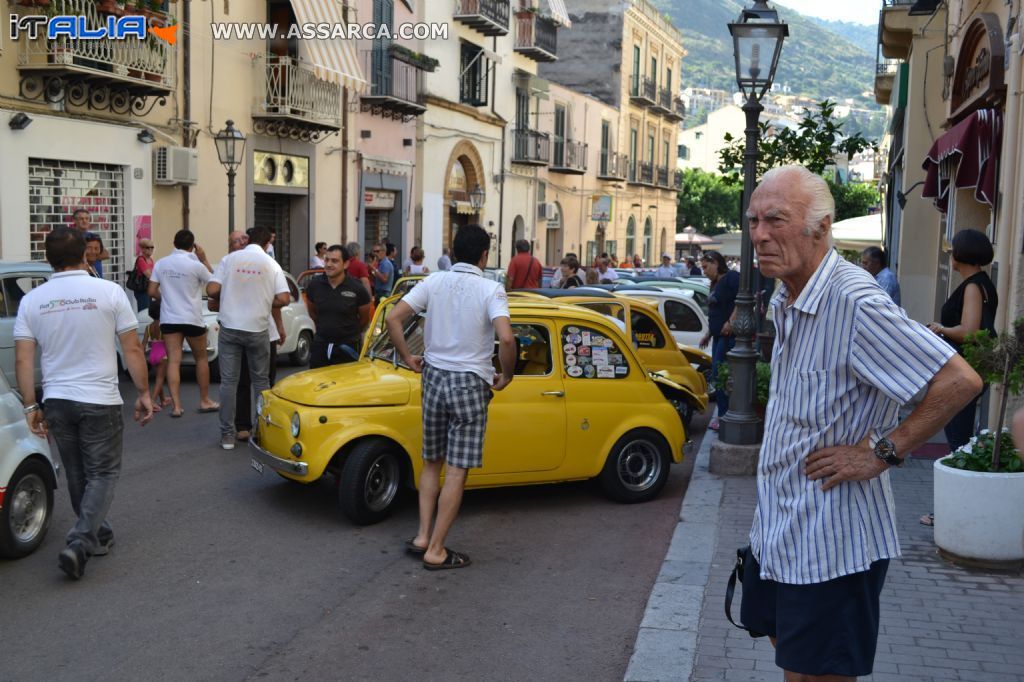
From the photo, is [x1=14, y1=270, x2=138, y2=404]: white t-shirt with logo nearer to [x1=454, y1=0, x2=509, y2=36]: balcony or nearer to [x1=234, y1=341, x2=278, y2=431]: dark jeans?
[x1=234, y1=341, x2=278, y2=431]: dark jeans

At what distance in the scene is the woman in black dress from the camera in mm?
6613

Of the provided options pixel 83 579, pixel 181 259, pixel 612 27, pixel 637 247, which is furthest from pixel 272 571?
pixel 637 247

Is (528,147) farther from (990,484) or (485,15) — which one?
(990,484)

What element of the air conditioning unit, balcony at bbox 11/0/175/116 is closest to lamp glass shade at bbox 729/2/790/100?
balcony at bbox 11/0/175/116

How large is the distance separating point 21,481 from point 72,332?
94 cm

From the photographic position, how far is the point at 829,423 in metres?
2.99

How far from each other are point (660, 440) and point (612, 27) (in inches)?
1578

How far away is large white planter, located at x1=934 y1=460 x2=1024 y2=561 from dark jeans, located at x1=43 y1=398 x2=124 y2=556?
466 centimetres

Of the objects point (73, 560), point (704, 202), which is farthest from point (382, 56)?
point (704, 202)

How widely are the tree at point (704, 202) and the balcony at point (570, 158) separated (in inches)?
1311

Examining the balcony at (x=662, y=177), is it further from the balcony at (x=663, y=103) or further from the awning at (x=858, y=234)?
the awning at (x=858, y=234)

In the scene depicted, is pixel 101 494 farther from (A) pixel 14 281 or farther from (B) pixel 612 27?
(B) pixel 612 27

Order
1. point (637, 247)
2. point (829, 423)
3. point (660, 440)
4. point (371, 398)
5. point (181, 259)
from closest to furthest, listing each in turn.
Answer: point (829, 423)
point (371, 398)
point (660, 440)
point (181, 259)
point (637, 247)

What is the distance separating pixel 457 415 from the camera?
6.04 metres
